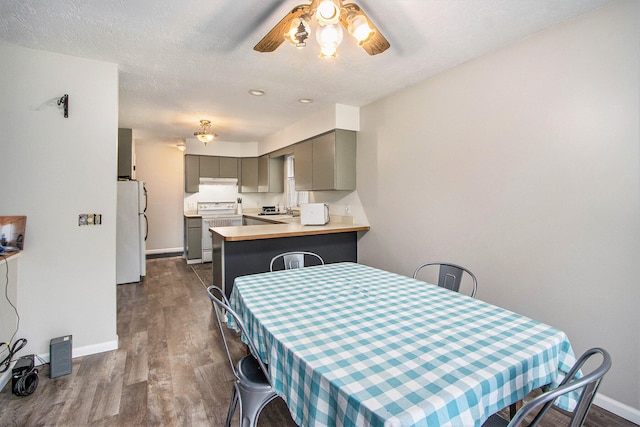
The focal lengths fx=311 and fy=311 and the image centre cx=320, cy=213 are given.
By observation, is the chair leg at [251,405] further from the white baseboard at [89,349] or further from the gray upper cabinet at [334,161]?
the gray upper cabinet at [334,161]

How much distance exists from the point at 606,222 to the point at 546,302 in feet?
2.04

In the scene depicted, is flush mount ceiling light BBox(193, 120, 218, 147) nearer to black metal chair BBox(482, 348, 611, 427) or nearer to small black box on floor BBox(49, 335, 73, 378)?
small black box on floor BBox(49, 335, 73, 378)

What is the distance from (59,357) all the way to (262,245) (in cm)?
174

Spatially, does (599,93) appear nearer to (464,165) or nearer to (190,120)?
(464,165)

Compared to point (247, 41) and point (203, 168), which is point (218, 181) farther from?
point (247, 41)

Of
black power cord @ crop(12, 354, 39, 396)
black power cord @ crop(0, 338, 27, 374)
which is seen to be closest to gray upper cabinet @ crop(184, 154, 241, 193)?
black power cord @ crop(0, 338, 27, 374)

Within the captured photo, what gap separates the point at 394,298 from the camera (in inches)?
64.0

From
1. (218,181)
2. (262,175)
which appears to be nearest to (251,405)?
(262,175)

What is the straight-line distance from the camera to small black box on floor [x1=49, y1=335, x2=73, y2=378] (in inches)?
85.0

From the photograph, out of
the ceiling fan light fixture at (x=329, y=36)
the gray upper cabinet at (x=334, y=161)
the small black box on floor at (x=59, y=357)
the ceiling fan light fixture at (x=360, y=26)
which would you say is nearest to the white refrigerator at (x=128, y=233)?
the small black box on floor at (x=59, y=357)

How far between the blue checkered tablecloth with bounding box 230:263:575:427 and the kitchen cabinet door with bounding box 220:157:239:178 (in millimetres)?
4724

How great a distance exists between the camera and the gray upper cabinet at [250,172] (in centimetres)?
615

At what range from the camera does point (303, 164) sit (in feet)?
14.3

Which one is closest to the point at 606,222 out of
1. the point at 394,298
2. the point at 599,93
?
the point at 599,93
